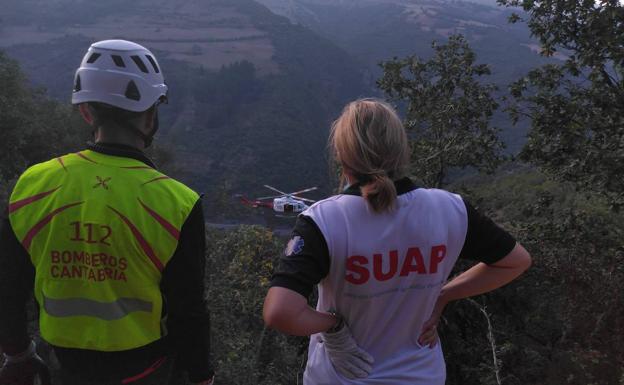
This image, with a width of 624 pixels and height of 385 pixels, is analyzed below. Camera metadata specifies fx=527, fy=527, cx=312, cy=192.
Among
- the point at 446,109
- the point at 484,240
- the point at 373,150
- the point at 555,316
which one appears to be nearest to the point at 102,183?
the point at 373,150

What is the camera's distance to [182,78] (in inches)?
3093

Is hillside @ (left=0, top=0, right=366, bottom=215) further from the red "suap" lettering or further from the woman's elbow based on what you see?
the woman's elbow

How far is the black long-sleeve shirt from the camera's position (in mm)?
1650

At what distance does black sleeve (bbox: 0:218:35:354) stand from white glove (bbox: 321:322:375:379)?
3.20 feet

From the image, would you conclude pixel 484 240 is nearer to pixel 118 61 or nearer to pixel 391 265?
pixel 391 265

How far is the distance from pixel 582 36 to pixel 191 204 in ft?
23.9

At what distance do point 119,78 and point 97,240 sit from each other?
1.80ft

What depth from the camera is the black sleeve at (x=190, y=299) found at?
65.1 inches

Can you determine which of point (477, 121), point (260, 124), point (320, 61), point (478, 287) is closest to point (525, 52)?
point (320, 61)

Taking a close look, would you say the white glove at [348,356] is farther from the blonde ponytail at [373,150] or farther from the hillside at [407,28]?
the hillside at [407,28]

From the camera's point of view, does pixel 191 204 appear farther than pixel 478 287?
No

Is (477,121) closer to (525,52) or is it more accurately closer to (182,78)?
(182,78)

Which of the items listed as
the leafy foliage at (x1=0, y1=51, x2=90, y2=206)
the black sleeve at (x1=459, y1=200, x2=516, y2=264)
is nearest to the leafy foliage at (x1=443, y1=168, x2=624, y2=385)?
the black sleeve at (x1=459, y1=200, x2=516, y2=264)

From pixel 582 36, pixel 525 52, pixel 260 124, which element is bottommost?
pixel 260 124
